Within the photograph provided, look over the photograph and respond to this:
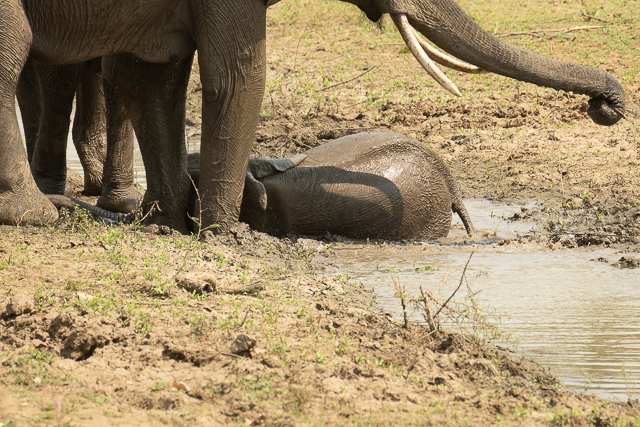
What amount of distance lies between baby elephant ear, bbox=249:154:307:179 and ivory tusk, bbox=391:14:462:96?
3.96 feet

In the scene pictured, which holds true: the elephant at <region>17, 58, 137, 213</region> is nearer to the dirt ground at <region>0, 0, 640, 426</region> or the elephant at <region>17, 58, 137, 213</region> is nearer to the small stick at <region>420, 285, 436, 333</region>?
the dirt ground at <region>0, 0, 640, 426</region>

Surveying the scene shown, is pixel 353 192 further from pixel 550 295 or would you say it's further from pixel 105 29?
pixel 105 29

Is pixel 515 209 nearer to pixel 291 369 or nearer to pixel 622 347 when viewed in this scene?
pixel 622 347

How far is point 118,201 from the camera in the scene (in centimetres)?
690

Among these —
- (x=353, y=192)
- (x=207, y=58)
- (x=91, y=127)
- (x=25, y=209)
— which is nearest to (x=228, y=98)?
(x=207, y=58)

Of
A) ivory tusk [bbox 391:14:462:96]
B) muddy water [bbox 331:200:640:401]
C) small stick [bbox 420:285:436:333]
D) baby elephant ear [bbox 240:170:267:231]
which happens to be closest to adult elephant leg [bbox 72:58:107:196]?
baby elephant ear [bbox 240:170:267:231]

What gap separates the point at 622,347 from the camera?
384cm

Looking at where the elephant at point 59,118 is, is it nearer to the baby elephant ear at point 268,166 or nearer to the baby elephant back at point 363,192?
the baby elephant ear at point 268,166

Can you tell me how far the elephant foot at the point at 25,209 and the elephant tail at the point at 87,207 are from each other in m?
0.25

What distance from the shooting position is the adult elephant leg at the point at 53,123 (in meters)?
6.71

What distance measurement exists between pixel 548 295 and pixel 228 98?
2314mm

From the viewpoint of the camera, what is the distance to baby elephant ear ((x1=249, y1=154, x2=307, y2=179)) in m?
5.98

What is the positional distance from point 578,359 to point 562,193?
4.20 m

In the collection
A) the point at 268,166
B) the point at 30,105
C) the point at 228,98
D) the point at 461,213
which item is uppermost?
the point at 228,98
